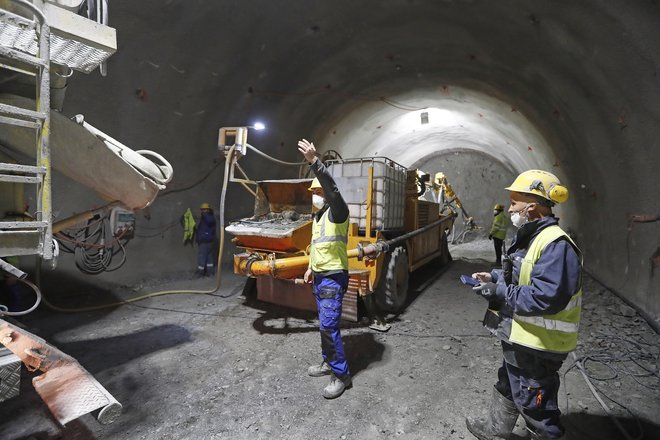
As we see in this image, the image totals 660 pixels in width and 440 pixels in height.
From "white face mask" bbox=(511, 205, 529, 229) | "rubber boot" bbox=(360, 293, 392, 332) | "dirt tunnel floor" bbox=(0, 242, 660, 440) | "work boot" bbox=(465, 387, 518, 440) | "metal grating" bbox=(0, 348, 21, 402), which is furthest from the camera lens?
"rubber boot" bbox=(360, 293, 392, 332)

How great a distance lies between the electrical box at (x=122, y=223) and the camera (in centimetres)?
613

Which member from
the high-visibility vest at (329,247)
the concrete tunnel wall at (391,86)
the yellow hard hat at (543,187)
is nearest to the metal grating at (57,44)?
the high-visibility vest at (329,247)

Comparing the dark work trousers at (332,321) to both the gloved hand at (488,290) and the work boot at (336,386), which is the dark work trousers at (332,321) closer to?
the work boot at (336,386)

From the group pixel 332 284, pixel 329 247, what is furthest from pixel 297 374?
pixel 329 247

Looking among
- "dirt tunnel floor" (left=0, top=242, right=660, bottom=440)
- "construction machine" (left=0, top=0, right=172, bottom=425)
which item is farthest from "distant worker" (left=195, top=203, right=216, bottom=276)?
"construction machine" (left=0, top=0, right=172, bottom=425)

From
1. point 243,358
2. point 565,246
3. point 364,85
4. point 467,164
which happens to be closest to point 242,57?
point 364,85

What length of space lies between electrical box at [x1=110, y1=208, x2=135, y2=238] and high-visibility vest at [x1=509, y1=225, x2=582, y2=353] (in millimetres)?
6465

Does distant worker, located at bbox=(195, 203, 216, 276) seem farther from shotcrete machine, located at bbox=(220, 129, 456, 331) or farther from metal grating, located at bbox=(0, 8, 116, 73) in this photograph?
metal grating, located at bbox=(0, 8, 116, 73)

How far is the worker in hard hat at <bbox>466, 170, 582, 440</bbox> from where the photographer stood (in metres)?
1.83

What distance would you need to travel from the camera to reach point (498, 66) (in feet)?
19.5

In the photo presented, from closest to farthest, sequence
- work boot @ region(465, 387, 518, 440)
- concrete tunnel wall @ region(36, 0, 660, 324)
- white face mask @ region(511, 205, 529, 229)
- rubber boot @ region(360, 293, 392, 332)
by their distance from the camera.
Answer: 1. white face mask @ region(511, 205, 529, 229)
2. work boot @ region(465, 387, 518, 440)
3. concrete tunnel wall @ region(36, 0, 660, 324)
4. rubber boot @ region(360, 293, 392, 332)

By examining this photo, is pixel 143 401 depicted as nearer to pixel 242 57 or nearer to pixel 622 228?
pixel 242 57

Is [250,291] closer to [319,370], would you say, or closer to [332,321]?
[319,370]

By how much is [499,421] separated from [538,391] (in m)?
0.50
